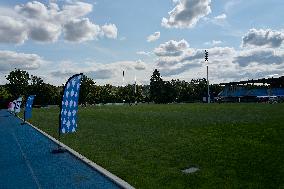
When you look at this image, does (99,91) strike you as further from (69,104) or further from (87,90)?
(69,104)

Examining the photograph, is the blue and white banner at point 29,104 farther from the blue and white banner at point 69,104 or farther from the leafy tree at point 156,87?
the leafy tree at point 156,87

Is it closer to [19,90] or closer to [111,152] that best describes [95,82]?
[19,90]

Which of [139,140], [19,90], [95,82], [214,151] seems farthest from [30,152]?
[19,90]

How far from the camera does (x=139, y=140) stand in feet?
52.7

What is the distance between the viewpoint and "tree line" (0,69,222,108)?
120 meters

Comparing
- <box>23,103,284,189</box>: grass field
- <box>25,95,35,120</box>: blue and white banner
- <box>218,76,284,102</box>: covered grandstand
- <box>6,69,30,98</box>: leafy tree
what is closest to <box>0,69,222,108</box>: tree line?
<box>6,69,30,98</box>: leafy tree

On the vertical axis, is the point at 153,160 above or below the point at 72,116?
below

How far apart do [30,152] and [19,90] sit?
131640 millimetres

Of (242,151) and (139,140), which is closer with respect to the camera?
(242,151)

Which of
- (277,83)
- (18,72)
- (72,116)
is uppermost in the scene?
(18,72)

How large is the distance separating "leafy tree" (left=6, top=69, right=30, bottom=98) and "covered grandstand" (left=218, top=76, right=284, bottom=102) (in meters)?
78.2

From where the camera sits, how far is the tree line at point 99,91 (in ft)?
395

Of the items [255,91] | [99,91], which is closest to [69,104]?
[255,91]

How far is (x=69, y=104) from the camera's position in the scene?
45.2ft
